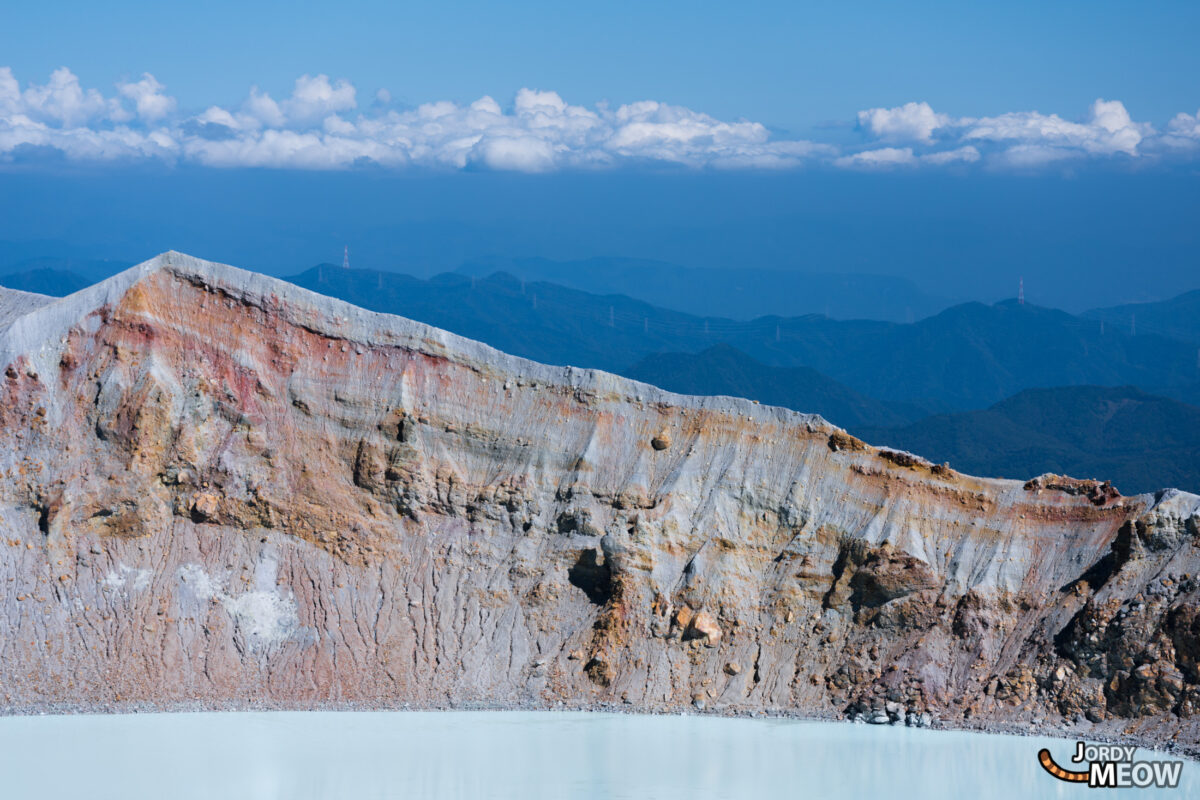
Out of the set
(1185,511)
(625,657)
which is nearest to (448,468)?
(625,657)

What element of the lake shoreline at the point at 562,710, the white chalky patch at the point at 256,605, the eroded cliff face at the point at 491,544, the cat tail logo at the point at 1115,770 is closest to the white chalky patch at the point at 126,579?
the eroded cliff face at the point at 491,544

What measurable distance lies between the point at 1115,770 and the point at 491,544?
18.3 metres

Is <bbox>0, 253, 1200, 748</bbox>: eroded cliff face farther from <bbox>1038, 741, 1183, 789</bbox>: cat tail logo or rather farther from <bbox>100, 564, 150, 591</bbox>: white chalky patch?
<bbox>1038, 741, 1183, 789</bbox>: cat tail logo

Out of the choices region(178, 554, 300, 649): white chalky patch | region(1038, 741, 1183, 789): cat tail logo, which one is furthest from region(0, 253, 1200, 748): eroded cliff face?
region(1038, 741, 1183, 789): cat tail logo

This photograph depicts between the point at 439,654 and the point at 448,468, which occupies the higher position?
the point at 448,468

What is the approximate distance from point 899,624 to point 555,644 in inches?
398

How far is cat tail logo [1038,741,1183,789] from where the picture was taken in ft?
95.5

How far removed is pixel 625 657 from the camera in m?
36.1

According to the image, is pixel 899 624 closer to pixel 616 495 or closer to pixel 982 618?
pixel 982 618

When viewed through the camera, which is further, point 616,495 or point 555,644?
point 616,495

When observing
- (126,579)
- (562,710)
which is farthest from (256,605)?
(562,710)

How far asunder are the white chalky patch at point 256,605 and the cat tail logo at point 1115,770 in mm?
20647

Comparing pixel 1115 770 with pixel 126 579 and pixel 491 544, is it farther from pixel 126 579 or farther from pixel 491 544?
pixel 126 579

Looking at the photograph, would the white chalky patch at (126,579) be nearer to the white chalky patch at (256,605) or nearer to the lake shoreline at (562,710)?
the white chalky patch at (256,605)
